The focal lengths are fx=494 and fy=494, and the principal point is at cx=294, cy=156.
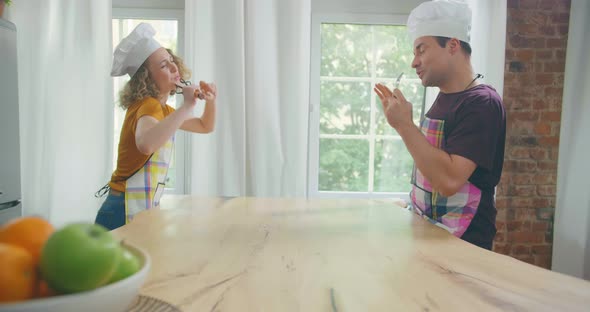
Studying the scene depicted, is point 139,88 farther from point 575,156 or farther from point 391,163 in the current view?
point 575,156

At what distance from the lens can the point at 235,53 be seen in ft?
9.12

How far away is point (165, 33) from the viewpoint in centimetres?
302

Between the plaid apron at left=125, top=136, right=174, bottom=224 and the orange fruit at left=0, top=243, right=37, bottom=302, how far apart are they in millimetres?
1365

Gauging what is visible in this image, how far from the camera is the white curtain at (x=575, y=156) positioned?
110 inches

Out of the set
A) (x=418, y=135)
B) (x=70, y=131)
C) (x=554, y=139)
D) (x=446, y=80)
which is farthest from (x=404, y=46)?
(x=70, y=131)

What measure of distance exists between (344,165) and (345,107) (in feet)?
1.18

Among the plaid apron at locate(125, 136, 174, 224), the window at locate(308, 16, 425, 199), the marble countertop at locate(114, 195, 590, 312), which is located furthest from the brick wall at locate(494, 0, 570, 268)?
the plaid apron at locate(125, 136, 174, 224)

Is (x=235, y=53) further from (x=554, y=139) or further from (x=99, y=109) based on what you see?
(x=554, y=139)

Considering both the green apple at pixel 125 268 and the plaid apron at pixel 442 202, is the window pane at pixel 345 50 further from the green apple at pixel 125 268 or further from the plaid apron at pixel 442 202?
the green apple at pixel 125 268

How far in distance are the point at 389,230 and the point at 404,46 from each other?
193 centimetres

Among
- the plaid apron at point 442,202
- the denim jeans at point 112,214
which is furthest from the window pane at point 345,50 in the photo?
the denim jeans at point 112,214

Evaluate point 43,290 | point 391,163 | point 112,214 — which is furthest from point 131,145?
point 391,163

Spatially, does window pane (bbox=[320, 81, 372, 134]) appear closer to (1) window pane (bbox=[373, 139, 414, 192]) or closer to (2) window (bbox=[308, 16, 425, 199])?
(2) window (bbox=[308, 16, 425, 199])

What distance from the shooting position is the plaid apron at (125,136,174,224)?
1845mm
